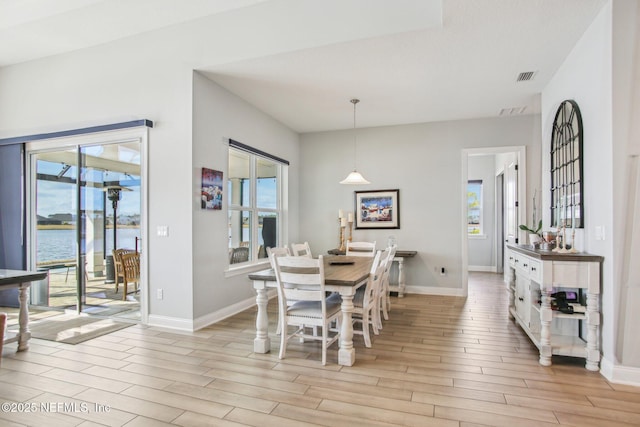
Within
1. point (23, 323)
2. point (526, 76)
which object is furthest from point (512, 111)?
point (23, 323)

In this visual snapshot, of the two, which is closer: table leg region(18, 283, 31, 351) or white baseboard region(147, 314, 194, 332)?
table leg region(18, 283, 31, 351)

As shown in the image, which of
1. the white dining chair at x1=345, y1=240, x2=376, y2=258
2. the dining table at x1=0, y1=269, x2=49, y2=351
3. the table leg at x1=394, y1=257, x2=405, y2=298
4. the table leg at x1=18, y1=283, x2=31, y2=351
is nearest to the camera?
the dining table at x1=0, y1=269, x2=49, y2=351

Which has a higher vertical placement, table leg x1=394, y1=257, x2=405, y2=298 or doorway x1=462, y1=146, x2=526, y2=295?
doorway x1=462, y1=146, x2=526, y2=295

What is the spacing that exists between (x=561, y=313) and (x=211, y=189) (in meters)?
3.70

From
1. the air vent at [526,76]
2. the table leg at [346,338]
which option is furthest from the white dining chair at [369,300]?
the air vent at [526,76]

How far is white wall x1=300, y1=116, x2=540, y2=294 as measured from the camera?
5.55 meters

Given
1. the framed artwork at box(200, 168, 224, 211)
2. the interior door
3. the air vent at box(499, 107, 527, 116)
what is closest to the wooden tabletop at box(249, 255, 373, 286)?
the framed artwork at box(200, 168, 224, 211)

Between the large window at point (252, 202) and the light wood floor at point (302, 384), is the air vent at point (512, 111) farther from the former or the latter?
the large window at point (252, 202)

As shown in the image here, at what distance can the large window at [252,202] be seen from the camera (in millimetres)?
4750

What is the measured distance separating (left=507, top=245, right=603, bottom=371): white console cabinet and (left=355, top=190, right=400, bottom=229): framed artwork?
9.10ft

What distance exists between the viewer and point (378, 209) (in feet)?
19.9

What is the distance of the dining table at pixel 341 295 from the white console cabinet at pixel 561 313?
4.90ft

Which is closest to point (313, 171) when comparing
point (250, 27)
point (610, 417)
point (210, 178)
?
point (210, 178)

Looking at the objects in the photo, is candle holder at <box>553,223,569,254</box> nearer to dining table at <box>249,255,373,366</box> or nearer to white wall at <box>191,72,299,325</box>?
dining table at <box>249,255,373,366</box>
